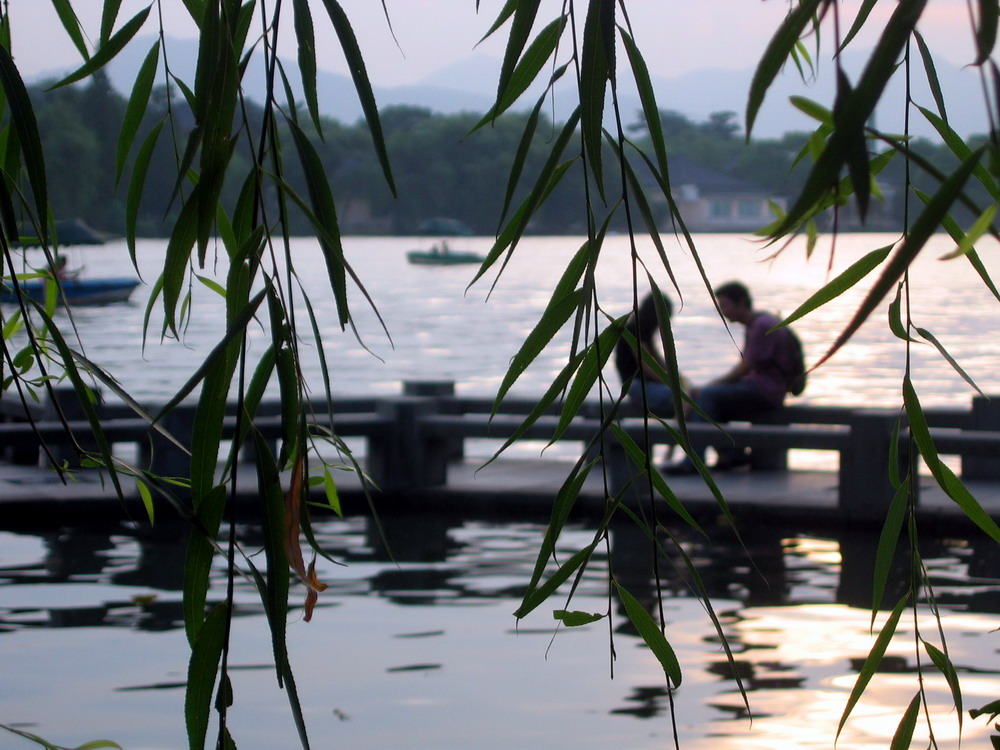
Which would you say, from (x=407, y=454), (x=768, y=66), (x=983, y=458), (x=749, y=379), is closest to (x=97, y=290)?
(x=407, y=454)

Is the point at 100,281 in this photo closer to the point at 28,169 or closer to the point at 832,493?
the point at 832,493

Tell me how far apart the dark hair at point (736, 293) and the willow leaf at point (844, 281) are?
8.48 metres

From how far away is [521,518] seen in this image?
969 centimetres

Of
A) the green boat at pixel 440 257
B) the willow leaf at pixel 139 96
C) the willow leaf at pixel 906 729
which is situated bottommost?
the green boat at pixel 440 257

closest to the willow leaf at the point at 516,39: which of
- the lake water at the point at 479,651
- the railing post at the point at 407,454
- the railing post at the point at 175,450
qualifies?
the lake water at the point at 479,651

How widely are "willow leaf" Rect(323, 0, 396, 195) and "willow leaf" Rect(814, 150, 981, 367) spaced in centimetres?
73

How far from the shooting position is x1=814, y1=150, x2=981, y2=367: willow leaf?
36.5 inches

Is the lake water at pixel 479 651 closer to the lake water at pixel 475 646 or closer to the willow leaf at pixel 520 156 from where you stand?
the lake water at pixel 475 646

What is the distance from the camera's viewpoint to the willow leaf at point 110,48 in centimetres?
192

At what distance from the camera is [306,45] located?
1688mm

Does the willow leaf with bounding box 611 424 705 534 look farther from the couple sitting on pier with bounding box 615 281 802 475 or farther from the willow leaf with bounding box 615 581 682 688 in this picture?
the couple sitting on pier with bounding box 615 281 802 475

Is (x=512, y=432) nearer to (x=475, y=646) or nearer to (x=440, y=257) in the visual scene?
(x=475, y=646)

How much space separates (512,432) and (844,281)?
22.4ft

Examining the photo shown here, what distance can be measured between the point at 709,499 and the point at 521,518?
1.27m
